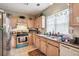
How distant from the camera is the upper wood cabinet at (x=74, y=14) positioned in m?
1.61

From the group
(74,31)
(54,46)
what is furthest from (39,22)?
(74,31)

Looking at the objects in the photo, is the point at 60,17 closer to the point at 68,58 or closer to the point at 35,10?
the point at 35,10

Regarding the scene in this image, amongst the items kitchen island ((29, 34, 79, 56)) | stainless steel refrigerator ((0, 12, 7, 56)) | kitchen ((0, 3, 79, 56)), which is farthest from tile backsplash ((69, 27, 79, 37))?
stainless steel refrigerator ((0, 12, 7, 56))

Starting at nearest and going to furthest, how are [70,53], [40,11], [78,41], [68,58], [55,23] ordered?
1. [68,58]
2. [70,53]
3. [78,41]
4. [40,11]
5. [55,23]

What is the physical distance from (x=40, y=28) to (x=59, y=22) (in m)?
0.47

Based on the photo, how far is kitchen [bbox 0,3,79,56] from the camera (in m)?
1.57

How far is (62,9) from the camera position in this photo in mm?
1962

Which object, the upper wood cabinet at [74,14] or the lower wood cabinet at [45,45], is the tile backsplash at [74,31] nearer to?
the upper wood cabinet at [74,14]

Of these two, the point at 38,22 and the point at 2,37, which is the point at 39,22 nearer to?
the point at 38,22

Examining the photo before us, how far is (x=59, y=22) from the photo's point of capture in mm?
2062

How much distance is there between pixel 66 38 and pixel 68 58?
1.60 ft

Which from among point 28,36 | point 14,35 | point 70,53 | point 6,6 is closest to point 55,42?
point 70,53

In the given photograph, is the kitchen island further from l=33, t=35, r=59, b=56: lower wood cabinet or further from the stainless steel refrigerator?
the stainless steel refrigerator

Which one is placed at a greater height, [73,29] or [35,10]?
[35,10]
